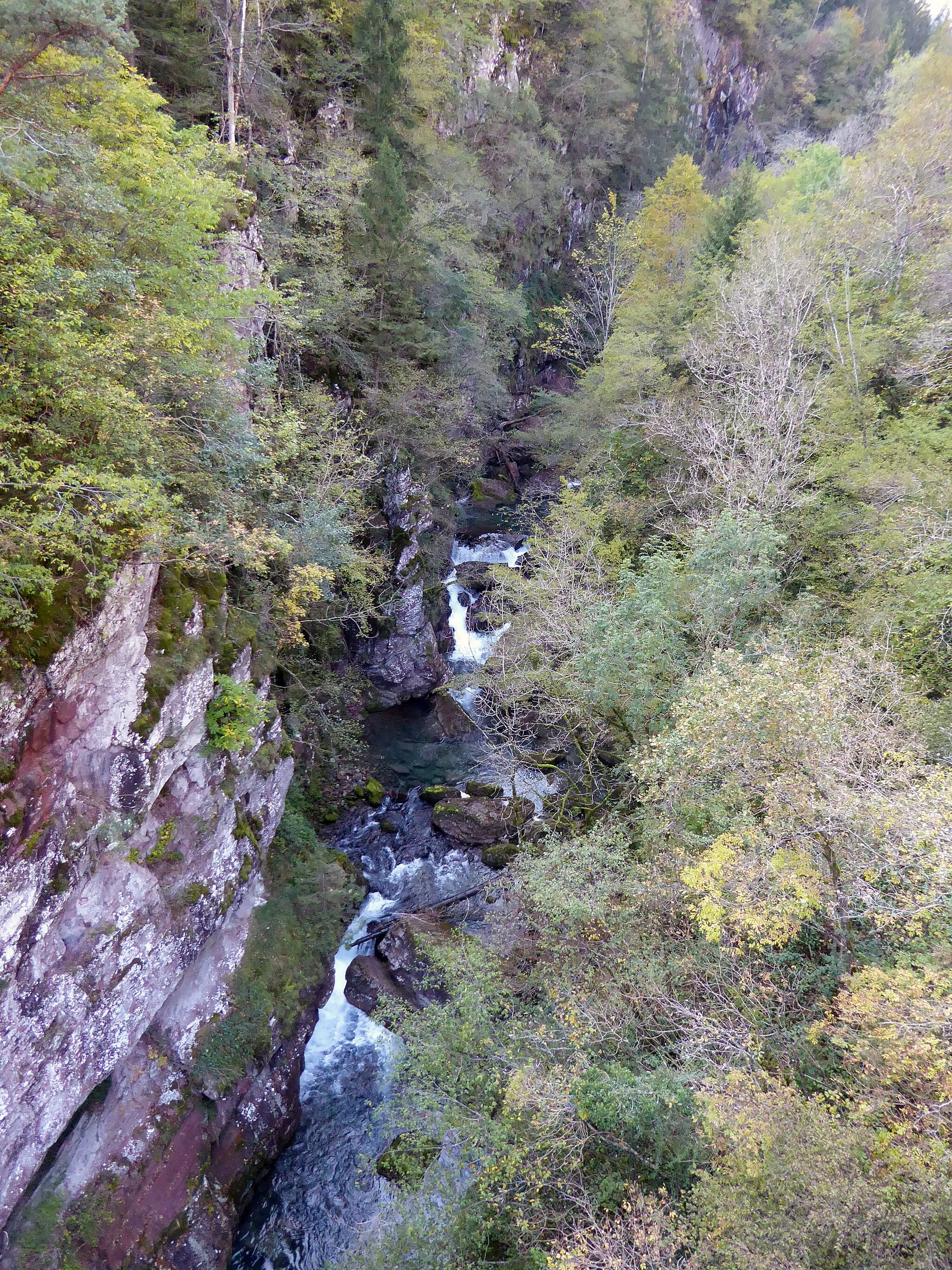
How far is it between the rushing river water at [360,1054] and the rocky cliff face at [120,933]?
2.28 feet

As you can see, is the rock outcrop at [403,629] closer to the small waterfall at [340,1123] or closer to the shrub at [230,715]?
the small waterfall at [340,1123]

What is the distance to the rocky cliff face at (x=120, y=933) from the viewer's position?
757 centimetres

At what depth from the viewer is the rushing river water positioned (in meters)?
10.4

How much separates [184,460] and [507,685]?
946 centimetres

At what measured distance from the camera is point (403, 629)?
868 inches

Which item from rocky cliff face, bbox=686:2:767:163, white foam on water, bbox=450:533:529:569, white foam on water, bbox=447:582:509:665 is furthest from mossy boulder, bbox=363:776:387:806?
rocky cliff face, bbox=686:2:767:163

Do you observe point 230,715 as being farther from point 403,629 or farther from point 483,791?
point 403,629

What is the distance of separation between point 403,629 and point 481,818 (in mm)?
7667

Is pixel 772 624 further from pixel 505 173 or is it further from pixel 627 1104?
pixel 505 173

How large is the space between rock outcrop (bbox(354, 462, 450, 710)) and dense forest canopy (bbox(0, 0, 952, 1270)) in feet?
2.59

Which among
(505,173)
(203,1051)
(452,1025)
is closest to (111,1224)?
(203,1051)

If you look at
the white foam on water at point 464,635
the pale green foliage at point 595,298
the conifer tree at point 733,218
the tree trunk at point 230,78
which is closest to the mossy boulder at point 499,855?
the white foam on water at point 464,635

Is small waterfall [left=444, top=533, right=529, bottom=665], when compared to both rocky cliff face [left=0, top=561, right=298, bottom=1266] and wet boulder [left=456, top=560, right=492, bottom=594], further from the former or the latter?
rocky cliff face [left=0, top=561, right=298, bottom=1266]

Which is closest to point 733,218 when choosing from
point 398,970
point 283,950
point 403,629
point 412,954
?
point 403,629
